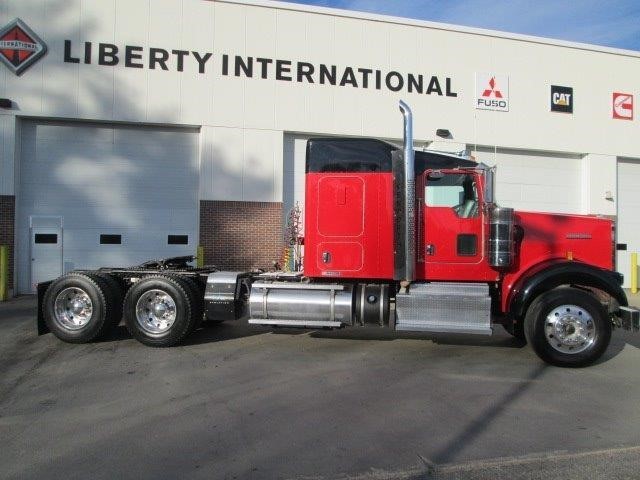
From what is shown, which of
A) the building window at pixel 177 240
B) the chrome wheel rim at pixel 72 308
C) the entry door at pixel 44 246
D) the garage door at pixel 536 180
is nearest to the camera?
the chrome wheel rim at pixel 72 308

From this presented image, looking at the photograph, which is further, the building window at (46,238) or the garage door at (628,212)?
the garage door at (628,212)

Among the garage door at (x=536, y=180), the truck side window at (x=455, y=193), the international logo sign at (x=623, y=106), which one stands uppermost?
the international logo sign at (x=623, y=106)

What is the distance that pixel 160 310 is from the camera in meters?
7.39

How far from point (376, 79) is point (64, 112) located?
27.0 ft

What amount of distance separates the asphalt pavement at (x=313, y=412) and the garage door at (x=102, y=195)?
6353 millimetres

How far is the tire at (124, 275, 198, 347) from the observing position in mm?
7215

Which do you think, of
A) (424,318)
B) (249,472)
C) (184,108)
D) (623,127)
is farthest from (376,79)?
(249,472)

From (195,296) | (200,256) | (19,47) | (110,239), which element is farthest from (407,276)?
(19,47)

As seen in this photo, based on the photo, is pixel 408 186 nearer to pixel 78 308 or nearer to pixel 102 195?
pixel 78 308

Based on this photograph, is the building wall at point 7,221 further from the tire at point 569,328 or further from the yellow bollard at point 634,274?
the yellow bollard at point 634,274

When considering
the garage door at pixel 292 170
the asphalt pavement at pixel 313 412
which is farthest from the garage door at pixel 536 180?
the asphalt pavement at pixel 313 412

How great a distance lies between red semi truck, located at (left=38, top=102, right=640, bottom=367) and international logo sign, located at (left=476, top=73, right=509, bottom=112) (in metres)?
9.14

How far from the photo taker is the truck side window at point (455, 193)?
689cm

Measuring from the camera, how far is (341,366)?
21.1ft
